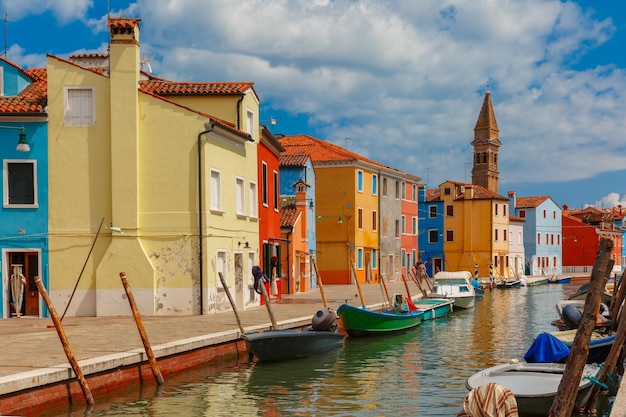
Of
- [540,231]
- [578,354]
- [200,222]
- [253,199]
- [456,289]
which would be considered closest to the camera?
[578,354]

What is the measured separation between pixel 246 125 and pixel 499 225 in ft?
165

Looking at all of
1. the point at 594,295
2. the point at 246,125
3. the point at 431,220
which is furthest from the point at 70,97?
the point at 431,220

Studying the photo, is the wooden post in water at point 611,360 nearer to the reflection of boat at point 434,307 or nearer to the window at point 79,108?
the window at point 79,108

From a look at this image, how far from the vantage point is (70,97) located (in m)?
24.3

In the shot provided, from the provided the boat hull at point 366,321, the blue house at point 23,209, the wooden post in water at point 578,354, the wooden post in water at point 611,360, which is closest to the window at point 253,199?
the boat hull at point 366,321

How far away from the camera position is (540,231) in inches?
3406

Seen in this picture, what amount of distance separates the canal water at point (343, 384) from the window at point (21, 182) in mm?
9371

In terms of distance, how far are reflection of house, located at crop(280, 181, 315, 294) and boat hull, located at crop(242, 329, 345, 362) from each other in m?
14.1

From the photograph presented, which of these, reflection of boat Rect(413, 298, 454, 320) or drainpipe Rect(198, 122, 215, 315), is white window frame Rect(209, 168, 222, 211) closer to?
drainpipe Rect(198, 122, 215, 315)

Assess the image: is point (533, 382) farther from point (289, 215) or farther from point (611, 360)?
point (289, 215)

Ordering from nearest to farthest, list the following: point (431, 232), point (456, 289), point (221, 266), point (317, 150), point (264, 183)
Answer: point (221, 266), point (264, 183), point (456, 289), point (317, 150), point (431, 232)

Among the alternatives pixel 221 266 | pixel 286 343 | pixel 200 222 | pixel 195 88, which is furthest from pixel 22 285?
pixel 286 343

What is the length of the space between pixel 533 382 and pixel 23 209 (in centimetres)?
Answer: 1688

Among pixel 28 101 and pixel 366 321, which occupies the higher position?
pixel 28 101
